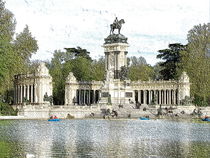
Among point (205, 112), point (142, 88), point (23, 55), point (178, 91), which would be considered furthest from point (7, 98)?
point (205, 112)

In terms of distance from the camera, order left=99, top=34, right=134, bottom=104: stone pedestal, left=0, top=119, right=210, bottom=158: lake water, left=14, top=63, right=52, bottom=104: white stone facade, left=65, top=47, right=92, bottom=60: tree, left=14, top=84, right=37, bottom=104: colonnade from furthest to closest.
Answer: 1. left=65, top=47, right=92, bottom=60: tree
2. left=99, top=34, right=134, bottom=104: stone pedestal
3. left=14, top=84, right=37, bottom=104: colonnade
4. left=14, top=63, right=52, bottom=104: white stone facade
5. left=0, top=119, right=210, bottom=158: lake water

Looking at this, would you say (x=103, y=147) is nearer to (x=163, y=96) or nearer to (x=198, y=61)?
(x=198, y=61)

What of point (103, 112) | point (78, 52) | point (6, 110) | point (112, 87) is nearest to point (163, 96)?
point (112, 87)

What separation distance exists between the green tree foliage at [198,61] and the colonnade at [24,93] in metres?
34.5

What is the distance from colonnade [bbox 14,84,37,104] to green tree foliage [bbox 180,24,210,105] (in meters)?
34.5

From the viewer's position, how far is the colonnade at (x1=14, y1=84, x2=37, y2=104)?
9975 cm

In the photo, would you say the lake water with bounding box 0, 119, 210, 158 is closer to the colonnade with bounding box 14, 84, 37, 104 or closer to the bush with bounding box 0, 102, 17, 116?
the bush with bounding box 0, 102, 17, 116

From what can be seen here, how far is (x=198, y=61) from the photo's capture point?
101188 millimetres

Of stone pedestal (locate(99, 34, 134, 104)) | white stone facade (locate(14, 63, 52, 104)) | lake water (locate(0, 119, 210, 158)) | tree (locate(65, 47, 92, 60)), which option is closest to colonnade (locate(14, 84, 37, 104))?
white stone facade (locate(14, 63, 52, 104))

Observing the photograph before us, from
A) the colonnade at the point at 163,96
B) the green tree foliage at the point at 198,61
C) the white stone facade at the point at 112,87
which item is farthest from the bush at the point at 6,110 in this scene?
the green tree foliage at the point at 198,61

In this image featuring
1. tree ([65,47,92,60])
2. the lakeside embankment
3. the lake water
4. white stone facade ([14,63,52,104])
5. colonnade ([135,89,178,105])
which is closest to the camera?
the lake water

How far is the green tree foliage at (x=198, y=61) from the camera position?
100 m

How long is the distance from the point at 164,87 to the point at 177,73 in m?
6.27

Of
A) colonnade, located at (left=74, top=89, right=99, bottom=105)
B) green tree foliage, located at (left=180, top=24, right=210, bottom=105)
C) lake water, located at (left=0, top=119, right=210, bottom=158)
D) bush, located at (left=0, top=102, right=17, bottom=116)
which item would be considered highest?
green tree foliage, located at (left=180, top=24, right=210, bottom=105)
